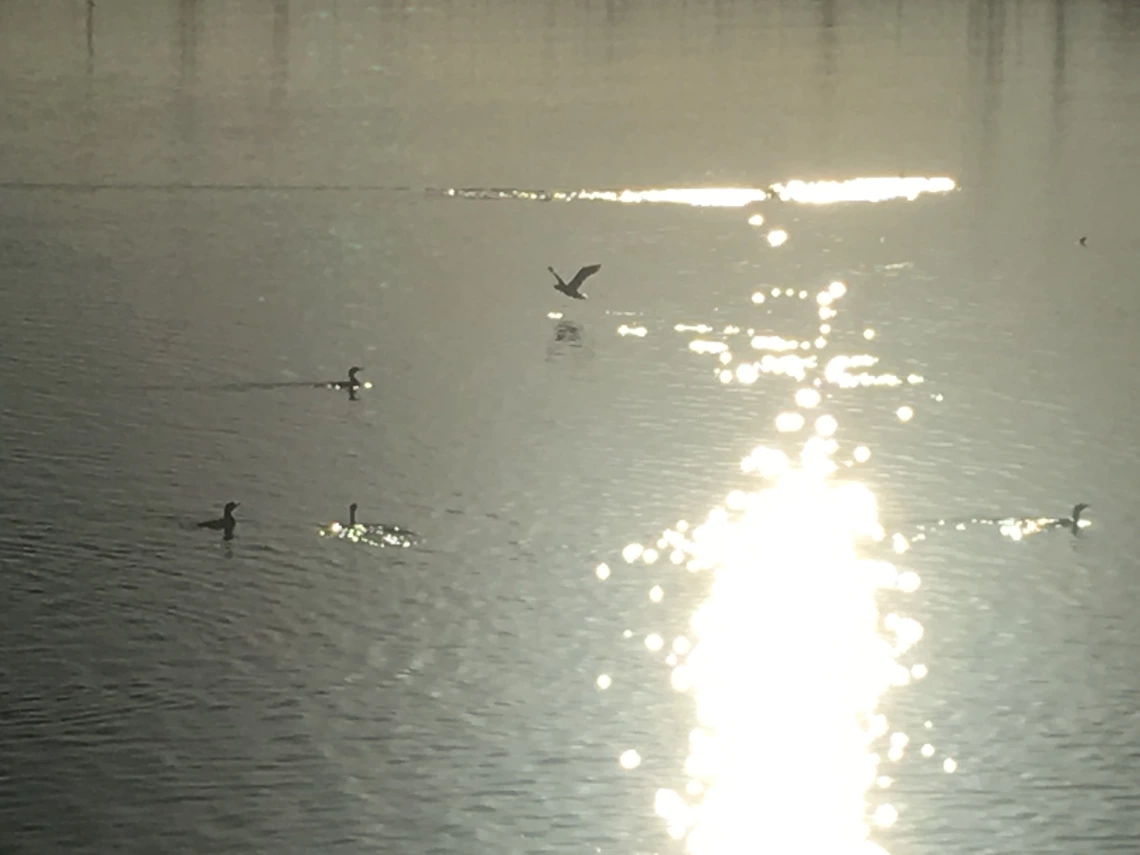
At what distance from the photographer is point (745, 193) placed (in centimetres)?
2147

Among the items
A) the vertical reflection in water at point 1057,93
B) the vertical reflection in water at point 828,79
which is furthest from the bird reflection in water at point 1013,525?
the vertical reflection in water at point 828,79

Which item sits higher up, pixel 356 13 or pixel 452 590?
pixel 356 13

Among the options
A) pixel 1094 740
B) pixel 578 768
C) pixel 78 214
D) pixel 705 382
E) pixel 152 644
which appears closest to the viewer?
pixel 578 768

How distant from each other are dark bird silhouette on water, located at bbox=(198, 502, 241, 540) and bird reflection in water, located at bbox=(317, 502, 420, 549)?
40 centimetres

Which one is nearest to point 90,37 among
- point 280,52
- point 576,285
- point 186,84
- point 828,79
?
point 280,52

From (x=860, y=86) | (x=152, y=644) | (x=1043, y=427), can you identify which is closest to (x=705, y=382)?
(x=1043, y=427)

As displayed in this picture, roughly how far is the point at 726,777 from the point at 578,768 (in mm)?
519

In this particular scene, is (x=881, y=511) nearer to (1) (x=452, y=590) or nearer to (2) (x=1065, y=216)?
(1) (x=452, y=590)

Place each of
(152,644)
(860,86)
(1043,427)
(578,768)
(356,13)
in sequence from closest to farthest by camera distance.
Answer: (578,768) → (152,644) → (1043,427) → (860,86) → (356,13)

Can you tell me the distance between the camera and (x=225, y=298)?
15.6m

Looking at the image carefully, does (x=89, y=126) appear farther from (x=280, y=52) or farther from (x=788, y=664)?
(x=788, y=664)

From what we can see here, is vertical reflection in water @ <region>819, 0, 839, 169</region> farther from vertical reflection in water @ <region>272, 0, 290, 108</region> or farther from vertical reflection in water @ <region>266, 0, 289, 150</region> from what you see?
vertical reflection in water @ <region>272, 0, 290, 108</region>

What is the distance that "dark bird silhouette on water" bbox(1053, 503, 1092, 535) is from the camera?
10328 millimetres

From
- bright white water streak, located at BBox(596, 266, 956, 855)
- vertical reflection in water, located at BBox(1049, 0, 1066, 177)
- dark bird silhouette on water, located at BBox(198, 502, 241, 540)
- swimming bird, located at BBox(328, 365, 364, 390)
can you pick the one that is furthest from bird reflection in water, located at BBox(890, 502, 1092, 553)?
vertical reflection in water, located at BBox(1049, 0, 1066, 177)
